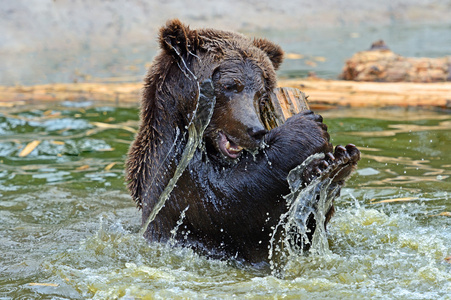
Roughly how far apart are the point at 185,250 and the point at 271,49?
80.7 inches

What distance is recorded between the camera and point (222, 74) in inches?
216

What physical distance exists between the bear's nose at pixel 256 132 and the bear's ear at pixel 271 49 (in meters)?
1.22

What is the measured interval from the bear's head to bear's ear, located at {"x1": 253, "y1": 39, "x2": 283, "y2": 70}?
31 centimetres

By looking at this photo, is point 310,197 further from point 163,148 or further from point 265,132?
point 163,148

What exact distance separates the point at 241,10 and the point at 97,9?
5252mm

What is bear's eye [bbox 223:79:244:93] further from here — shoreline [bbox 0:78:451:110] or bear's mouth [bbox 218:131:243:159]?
shoreline [bbox 0:78:451:110]

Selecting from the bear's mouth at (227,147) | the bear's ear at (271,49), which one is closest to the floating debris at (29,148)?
the bear's ear at (271,49)

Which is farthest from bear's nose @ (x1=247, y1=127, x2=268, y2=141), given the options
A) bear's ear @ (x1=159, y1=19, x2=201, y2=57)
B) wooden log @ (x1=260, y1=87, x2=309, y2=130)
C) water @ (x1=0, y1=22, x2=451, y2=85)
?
water @ (x1=0, y1=22, x2=451, y2=85)

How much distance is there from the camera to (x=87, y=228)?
6.80m

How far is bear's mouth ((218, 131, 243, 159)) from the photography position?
17.7 ft

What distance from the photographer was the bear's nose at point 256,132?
5.11m

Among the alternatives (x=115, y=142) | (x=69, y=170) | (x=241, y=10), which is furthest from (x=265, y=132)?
(x=241, y=10)

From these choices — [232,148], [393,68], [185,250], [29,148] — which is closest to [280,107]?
[232,148]

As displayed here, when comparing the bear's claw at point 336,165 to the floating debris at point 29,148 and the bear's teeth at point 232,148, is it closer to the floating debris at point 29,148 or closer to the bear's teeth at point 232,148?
the bear's teeth at point 232,148
